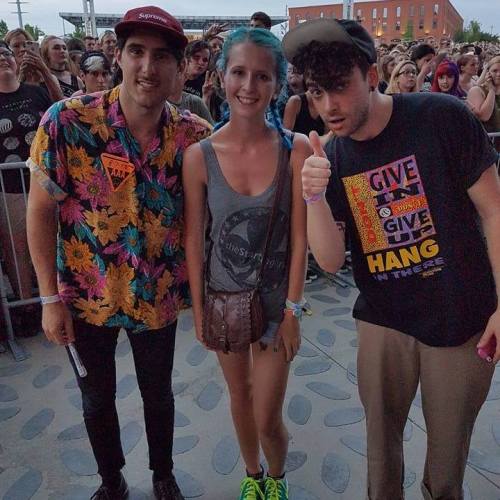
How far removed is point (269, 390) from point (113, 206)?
991 millimetres

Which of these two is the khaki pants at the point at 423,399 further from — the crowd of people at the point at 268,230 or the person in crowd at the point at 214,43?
the person in crowd at the point at 214,43

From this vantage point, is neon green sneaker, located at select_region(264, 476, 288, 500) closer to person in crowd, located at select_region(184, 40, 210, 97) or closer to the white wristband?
the white wristband

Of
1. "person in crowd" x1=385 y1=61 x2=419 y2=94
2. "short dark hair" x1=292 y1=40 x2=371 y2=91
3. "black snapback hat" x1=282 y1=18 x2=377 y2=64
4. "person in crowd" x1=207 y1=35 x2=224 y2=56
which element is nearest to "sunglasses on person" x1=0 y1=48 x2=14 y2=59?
"person in crowd" x1=207 y1=35 x2=224 y2=56

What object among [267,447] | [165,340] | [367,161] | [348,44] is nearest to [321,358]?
[267,447]

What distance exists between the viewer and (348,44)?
1584 millimetres

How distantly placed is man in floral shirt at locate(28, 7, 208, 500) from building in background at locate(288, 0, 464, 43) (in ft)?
368

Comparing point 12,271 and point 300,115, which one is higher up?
point 300,115

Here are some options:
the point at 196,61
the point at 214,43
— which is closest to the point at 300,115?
the point at 196,61

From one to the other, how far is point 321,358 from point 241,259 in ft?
6.34

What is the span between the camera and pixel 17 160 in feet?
13.2

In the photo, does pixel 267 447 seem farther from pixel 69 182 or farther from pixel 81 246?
pixel 69 182

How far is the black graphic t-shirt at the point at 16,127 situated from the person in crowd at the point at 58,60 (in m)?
1.33

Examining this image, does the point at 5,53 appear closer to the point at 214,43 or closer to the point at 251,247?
the point at 214,43

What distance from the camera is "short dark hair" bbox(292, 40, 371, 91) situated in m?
1.58
